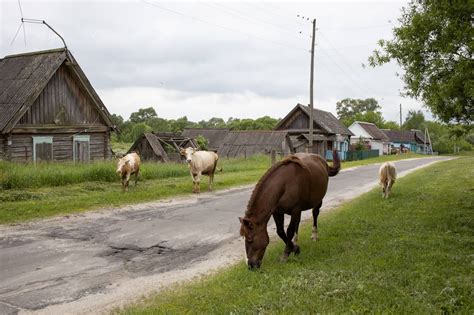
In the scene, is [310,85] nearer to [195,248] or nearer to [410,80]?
[410,80]

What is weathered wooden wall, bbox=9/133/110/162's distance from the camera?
67.7 feet

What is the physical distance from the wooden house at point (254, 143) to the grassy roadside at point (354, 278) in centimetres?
3197

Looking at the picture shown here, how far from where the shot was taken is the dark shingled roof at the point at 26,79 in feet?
66.0

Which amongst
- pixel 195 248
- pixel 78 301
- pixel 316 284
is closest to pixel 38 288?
pixel 78 301

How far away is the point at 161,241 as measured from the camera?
9719 millimetres

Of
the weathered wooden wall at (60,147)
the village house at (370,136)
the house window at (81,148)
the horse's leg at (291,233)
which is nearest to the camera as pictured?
the horse's leg at (291,233)

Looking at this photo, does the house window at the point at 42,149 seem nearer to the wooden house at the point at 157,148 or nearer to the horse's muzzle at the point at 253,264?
the wooden house at the point at 157,148

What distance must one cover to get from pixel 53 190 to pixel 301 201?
10.8 meters

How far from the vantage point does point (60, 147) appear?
2297 cm

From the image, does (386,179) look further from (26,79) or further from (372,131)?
(372,131)

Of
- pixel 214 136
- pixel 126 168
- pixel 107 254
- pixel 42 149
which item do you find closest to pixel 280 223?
pixel 107 254

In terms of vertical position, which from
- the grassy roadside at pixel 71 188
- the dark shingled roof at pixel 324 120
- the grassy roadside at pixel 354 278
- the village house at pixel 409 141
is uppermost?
the dark shingled roof at pixel 324 120

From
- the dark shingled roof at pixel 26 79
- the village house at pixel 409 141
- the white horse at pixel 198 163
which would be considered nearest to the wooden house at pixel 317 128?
the dark shingled roof at pixel 26 79

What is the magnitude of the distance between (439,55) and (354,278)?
6807 mm
